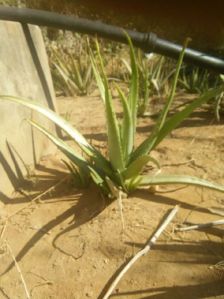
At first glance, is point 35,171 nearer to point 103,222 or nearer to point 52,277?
point 103,222

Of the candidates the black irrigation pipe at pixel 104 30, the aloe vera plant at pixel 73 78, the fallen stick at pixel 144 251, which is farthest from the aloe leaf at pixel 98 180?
the aloe vera plant at pixel 73 78

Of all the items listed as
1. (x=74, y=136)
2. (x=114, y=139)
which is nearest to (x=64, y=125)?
(x=74, y=136)

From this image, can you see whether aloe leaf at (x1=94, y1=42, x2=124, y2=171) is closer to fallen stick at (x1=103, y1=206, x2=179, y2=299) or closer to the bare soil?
the bare soil

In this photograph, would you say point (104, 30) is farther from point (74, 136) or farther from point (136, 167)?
point (136, 167)

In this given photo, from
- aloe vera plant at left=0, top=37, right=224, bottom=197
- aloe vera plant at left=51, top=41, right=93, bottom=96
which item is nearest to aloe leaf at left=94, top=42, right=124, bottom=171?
aloe vera plant at left=0, top=37, right=224, bottom=197

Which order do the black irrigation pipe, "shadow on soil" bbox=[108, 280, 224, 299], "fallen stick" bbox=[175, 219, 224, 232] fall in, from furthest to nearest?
1. the black irrigation pipe
2. "fallen stick" bbox=[175, 219, 224, 232]
3. "shadow on soil" bbox=[108, 280, 224, 299]
